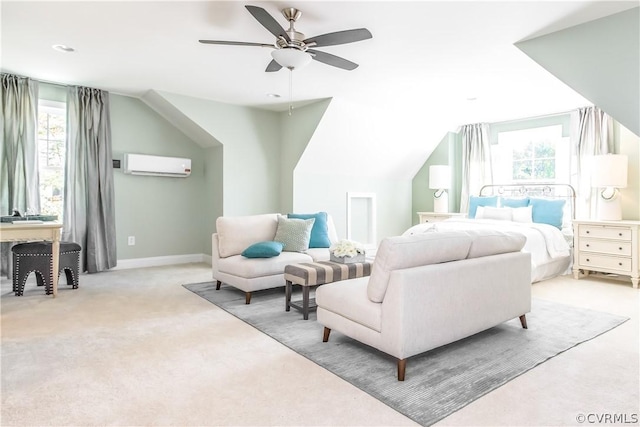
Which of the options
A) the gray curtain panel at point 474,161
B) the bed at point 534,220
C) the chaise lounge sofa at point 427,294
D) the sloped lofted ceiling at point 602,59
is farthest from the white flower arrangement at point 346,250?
the gray curtain panel at point 474,161

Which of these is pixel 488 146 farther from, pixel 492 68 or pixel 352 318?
pixel 352 318

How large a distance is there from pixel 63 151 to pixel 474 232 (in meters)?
5.25

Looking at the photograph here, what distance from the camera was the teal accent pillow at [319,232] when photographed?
451 centimetres

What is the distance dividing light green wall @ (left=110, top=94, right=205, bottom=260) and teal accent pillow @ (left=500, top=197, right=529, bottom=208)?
4.69 metres

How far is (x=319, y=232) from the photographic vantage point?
4551mm

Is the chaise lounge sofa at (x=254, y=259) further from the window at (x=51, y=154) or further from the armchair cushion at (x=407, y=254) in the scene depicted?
the window at (x=51, y=154)

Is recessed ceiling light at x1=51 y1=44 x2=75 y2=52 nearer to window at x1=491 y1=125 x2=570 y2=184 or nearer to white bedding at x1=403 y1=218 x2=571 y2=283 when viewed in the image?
white bedding at x1=403 y1=218 x2=571 y2=283

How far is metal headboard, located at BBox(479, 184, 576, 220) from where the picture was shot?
5.64 meters

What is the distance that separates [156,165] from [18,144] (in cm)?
159

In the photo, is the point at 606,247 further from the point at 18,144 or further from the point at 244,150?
the point at 18,144

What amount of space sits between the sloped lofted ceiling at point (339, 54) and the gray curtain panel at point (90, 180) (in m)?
0.33

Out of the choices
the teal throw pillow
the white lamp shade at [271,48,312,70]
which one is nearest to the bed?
the teal throw pillow

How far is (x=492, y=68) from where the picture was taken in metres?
3.99

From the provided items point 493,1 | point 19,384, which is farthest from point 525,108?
point 19,384
